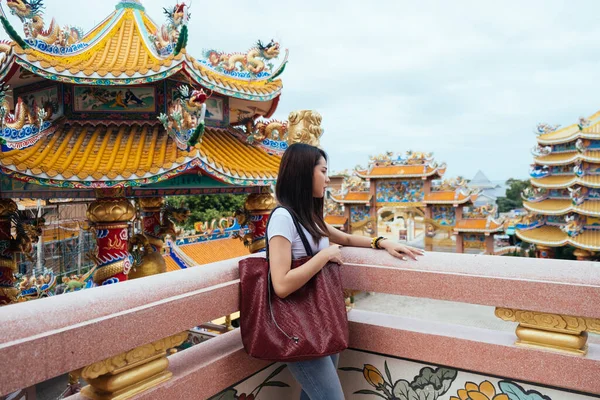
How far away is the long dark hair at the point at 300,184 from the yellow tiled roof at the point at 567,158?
16.8 m

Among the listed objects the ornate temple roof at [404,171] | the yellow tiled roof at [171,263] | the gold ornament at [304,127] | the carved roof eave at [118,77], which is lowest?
the yellow tiled roof at [171,263]

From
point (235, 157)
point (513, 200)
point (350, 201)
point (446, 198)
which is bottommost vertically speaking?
point (513, 200)

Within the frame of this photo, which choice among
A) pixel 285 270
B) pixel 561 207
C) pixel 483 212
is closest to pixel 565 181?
pixel 561 207

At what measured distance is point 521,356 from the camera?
1810 mm

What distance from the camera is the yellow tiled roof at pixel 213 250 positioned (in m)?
11.5

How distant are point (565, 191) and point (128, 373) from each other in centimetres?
1899

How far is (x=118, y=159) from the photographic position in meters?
5.38

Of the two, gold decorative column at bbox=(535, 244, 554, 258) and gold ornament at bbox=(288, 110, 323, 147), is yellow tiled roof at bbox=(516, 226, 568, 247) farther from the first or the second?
gold ornament at bbox=(288, 110, 323, 147)

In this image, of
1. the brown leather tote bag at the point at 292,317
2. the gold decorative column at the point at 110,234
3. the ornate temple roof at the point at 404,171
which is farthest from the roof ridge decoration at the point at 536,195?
the brown leather tote bag at the point at 292,317

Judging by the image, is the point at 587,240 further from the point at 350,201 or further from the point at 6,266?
A: the point at 6,266

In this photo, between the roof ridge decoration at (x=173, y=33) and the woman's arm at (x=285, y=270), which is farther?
the roof ridge decoration at (x=173, y=33)

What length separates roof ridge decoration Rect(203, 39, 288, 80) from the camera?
7004 millimetres

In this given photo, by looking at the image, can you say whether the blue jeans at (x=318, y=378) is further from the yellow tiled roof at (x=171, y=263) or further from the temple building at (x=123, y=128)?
the yellow tiled roof at (x=171, y=263)

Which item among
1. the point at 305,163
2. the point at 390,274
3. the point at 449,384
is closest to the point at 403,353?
the point at 449,384
